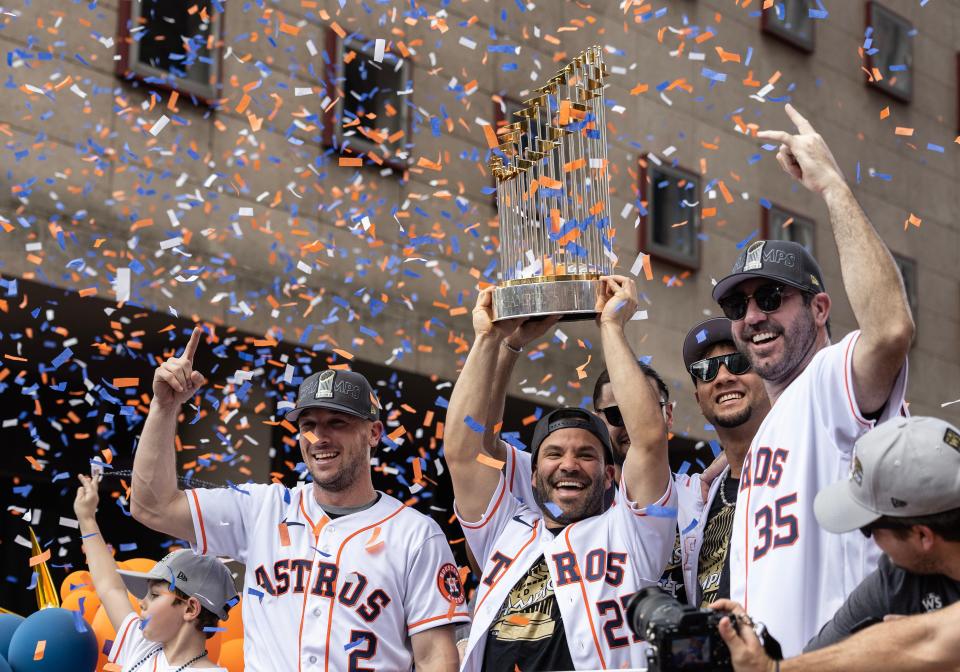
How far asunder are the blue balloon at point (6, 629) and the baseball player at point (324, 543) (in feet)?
6.79

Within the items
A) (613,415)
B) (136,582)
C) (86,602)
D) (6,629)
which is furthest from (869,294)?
(86,602)

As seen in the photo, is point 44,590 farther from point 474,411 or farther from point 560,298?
point 560,298

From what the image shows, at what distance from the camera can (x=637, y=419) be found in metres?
4.97

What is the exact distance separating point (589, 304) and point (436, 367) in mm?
7928

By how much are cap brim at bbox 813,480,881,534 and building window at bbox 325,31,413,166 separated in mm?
9373

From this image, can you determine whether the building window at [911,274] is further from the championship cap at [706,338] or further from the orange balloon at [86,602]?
the championship cap at [706,338]

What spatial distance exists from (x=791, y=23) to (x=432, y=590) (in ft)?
43.4

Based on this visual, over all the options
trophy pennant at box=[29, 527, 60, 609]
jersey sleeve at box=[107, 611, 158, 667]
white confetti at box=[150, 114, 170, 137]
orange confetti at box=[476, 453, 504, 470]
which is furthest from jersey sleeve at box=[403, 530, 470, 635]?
white confetti at box=[150, 114, 170, 137]

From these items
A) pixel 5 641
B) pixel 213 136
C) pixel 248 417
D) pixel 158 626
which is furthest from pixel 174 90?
pixel 158 626

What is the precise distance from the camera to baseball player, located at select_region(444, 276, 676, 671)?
498 cm

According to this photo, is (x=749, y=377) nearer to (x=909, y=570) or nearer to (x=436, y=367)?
(x=909, y=570)

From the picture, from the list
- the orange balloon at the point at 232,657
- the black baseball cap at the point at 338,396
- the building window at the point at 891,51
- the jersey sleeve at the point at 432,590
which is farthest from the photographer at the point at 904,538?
the building window at the point at 891,51

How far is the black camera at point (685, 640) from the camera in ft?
10.7

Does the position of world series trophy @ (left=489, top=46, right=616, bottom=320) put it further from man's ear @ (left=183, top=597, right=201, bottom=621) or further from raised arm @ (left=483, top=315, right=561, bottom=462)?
man's ear @ (left=183, top=597, right=201, bottom=621)
